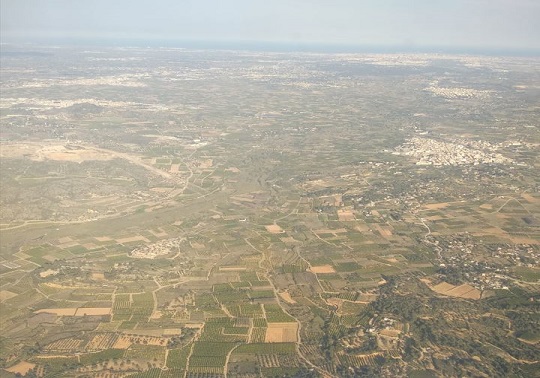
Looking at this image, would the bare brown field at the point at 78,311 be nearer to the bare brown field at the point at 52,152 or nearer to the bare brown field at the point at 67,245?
the bare brown field at the point at 67,245

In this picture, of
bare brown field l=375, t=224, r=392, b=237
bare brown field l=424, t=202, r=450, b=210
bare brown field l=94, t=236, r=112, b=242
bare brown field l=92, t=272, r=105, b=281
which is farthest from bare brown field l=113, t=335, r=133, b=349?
bare brown field l=424, t=202, r=450, b=210

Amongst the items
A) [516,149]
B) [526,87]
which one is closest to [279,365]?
[516,149]

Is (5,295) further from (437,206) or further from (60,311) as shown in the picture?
(437,206)

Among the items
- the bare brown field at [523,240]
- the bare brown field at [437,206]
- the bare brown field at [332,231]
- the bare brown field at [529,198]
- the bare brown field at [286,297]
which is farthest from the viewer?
the bare brown field at [529,198]

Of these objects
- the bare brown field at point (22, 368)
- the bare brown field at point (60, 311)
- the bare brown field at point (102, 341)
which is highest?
the bare brown field at point (22, 368)

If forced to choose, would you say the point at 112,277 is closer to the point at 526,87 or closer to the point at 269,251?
the point at 269,251

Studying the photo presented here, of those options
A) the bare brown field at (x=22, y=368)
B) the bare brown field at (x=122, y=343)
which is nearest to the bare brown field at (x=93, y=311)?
the bare brown field at (x=122, y=343)

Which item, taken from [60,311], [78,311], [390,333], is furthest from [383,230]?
[60,311]
